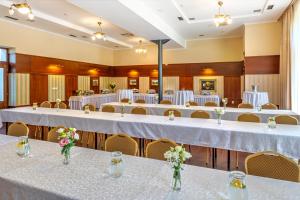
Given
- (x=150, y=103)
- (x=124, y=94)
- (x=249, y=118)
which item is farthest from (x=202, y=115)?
(x=124, y=94)

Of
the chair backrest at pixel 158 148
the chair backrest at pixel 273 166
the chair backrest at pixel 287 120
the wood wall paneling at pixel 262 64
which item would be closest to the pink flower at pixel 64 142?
the chair backrest at pixel 158 148

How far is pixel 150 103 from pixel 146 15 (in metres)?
4.66

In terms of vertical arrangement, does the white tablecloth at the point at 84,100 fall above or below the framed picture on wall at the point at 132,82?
below

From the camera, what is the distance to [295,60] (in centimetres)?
762

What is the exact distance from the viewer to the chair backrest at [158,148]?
257cm

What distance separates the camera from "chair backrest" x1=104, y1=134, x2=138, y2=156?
8.98 feet

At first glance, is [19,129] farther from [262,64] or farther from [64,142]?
[262,64]

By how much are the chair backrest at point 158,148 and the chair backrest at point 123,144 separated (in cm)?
19

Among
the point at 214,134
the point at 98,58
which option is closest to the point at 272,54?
the point at 214,134

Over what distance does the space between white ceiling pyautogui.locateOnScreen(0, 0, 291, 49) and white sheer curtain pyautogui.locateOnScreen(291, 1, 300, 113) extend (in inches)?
26.0

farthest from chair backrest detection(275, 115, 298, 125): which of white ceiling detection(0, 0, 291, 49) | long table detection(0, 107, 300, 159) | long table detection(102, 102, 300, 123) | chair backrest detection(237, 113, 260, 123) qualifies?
white ceiling detection(0, 0, 291, 49)

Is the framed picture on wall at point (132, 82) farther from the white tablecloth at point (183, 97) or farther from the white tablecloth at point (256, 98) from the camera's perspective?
the white tablecloth at point (256, 98)

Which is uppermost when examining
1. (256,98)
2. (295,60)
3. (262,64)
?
(262,64)

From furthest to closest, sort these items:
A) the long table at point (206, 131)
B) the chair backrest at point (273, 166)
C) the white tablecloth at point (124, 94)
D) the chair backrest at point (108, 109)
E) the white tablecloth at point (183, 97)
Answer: the white tablecloth at point (124, 94) → the white tablecloth at point (183, 97) → the chair backrest at point (108, 109) → the long table at point (206, 131) → the chair backrest at point (273, 166)
